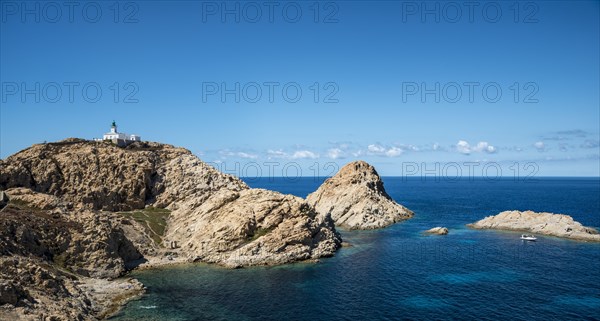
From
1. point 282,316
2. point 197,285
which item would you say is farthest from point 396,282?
point 197,285

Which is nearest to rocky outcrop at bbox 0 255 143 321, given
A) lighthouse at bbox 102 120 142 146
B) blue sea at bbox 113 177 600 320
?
blue sea at bbox 113 177 600 320

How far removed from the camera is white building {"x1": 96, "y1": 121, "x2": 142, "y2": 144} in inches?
4988

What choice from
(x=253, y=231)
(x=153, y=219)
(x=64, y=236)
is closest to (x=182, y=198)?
(x=153, y=219)

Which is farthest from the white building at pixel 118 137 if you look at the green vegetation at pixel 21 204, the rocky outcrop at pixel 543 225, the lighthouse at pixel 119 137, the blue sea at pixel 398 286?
the rocky outcrop at pixel 543 225

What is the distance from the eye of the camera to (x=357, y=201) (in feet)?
466

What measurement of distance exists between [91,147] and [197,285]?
6667 centimetres

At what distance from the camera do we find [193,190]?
372 ft

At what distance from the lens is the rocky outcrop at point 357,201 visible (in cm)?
13575

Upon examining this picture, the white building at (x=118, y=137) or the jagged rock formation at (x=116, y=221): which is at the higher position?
the white building at (x=118, y=137)

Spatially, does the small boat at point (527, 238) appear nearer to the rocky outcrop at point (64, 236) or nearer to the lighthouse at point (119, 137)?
the rocky outcrop at point (64, 236)

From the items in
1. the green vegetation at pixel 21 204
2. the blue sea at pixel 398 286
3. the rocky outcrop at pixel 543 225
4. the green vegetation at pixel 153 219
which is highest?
the green vegetation at pixel 21 204

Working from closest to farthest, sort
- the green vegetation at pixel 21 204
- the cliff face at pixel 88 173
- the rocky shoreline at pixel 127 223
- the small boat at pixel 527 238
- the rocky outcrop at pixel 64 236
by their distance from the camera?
the rocky shoreline at pixel 127 223
the rocky outcrop at pixel 64 236
the green vegetation at pixel 21 204
the cliff face at pixel 88 173
the small boat at pixel 527 238

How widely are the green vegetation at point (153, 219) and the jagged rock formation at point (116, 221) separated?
0.27 meters

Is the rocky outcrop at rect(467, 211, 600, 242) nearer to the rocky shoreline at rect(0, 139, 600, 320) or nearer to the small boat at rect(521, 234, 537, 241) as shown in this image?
the rocky shoreline at rect(0, 139, 600, 320)
